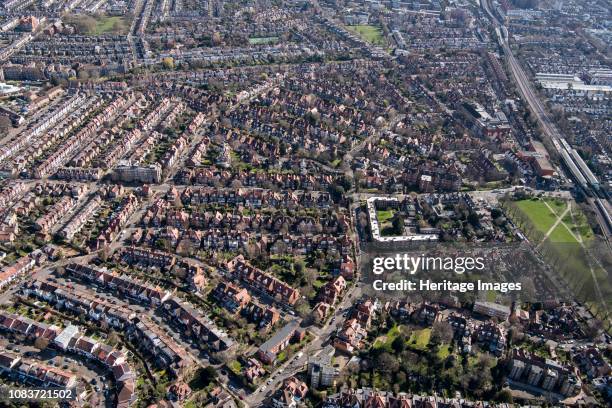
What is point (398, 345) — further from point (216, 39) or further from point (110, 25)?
point (110, 25)

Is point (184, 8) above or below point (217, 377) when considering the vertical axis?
above

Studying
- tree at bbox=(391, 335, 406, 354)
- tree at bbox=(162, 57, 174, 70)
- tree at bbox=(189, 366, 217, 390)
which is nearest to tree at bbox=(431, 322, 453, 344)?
tree at bbox=(391, 335, 406, 354)

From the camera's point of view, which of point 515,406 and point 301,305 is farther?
point 301,305

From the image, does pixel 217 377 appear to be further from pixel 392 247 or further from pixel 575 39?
pixel 575 39

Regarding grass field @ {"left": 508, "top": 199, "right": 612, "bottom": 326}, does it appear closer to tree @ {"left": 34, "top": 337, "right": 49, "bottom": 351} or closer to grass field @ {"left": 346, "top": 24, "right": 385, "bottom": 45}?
tree @ {"left": 34, "top": 337, "right": 49, "bottom": 351}

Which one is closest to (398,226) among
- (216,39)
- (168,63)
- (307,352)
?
(307,352)

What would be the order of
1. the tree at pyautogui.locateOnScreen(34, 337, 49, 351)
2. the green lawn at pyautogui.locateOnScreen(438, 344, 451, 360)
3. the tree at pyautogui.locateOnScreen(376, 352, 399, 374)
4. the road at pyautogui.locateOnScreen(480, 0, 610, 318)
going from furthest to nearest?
the road at pyautogui.locateOnScreen(480, 0, 610, 318), the green lawn at pyautogui.locateOnScreen(438, 344, 451, 360), the tree at pyautogui.locateOnScreen(34, 337, 49, 351), the tree at pyautogui.locateOnScreen(376, 352, 399, 374)

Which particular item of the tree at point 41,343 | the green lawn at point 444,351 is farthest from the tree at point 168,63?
the green lawn at point 444,351

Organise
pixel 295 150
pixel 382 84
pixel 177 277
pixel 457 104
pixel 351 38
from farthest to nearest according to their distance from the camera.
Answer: pixel 351 38
pixel 382 84
pixel 457 104
pixel 295 150
pixel 177 277

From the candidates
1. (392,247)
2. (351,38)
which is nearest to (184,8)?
(351,38)
